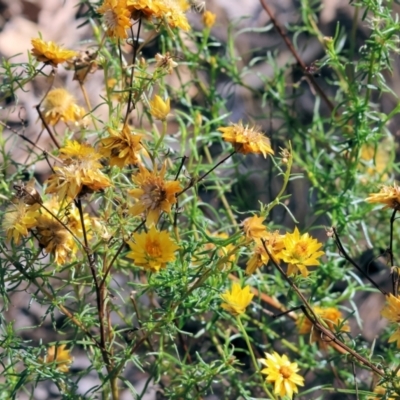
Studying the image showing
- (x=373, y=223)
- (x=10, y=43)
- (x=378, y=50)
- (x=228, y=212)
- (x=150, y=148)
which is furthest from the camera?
(x=10, y=43)

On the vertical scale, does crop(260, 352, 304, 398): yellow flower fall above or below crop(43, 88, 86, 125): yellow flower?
below

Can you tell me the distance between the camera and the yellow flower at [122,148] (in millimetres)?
865

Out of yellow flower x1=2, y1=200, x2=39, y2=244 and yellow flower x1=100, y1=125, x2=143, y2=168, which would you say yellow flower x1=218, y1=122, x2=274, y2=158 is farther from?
yellow flower x1=2, y1=200, x2=39, y2=244

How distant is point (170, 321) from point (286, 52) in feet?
4.06

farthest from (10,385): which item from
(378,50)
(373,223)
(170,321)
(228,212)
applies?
(373,223)

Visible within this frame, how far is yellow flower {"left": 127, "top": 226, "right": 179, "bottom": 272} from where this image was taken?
0.86 m

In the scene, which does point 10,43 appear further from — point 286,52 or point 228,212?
point 228,212

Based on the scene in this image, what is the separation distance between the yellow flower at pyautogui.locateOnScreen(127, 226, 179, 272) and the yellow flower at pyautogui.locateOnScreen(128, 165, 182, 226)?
3 centimetres

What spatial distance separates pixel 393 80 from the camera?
6.52 feet

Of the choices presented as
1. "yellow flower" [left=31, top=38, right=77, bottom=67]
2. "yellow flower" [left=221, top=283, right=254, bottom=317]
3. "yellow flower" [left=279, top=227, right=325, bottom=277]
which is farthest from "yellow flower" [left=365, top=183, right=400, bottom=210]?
"yellow flower" [left=31, top=38, right=77, bottom=67]

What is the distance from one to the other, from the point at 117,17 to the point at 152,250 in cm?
28

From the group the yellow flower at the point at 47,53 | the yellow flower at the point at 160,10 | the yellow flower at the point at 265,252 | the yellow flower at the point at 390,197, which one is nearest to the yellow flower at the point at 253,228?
the yellow flower at the point at 265,252

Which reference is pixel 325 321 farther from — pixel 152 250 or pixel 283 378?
pixel 152 250

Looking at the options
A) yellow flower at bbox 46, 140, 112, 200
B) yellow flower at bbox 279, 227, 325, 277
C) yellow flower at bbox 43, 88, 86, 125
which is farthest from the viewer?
yellow flower at bbox 43, 88, 86, 125
